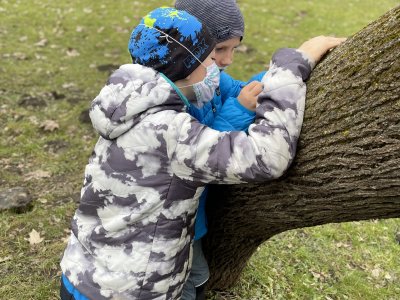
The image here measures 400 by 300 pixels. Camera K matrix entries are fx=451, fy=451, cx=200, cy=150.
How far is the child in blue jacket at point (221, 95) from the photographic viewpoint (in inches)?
75.0

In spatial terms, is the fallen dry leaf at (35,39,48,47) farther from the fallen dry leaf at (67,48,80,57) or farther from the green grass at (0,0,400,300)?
the fallen dry leaf at (67,48,80,57)

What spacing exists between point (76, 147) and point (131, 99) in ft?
12.2

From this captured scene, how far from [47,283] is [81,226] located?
4.94 ft

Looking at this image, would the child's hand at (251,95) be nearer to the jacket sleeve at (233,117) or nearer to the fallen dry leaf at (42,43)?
the jacket sleeve at (233,117)

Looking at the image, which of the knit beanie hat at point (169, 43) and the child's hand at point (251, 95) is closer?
the knit beanie hat at point (169, 43)

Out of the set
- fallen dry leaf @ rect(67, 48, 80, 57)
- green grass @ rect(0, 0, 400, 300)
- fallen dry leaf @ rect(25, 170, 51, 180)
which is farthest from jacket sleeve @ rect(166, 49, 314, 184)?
fallen dry leaf @ rect(67, 48, 80, 57)

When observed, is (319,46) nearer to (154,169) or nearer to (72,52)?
(154,169)

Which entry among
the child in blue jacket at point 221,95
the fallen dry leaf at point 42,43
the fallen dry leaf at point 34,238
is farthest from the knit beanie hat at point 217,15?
the fallen dry leaf at point 42,43

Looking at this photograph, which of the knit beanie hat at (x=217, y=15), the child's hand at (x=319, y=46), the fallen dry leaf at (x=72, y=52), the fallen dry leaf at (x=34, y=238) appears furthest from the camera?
the fallen dry leaf at (x=72, y=52)

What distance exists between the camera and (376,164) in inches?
66.2

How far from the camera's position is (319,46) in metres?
1.87

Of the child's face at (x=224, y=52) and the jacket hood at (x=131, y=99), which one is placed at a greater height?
the jacket hood at (x=131, y=99)

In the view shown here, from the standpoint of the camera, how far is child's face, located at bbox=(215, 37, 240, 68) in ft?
7.81

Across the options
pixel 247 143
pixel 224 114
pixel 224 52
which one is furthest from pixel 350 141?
pixel 224 52
